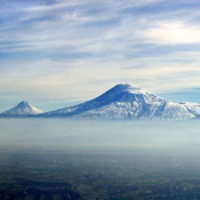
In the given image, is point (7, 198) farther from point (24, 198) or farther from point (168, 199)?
point (168, 199)

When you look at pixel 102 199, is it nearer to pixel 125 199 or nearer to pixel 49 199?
pixel 125 199

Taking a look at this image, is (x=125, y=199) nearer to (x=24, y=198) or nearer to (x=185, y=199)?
(x=185, y=199)

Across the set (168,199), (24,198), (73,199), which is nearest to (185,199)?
(168,199)

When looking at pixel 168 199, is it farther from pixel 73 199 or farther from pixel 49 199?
pixel 49 199

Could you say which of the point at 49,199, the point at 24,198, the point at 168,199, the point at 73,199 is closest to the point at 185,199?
the point at 168,199

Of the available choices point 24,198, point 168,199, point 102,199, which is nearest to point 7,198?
point 24,198

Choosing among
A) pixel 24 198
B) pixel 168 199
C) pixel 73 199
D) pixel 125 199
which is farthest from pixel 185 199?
pixel 24 198
